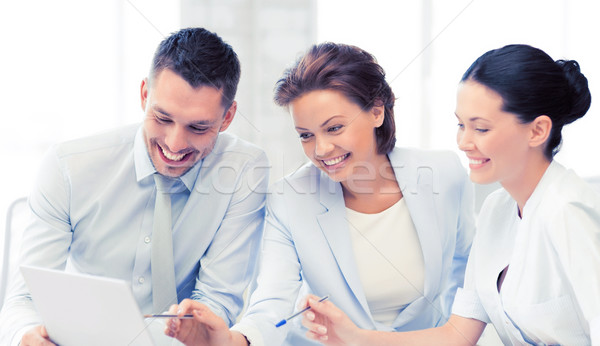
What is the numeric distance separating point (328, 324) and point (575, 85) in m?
0.71

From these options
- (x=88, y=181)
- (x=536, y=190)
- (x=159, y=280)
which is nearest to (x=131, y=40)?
(x=88, y=181)

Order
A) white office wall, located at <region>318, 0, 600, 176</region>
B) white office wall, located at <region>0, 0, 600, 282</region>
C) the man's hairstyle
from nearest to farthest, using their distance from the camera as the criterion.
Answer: the man's hairstyle → white office wall, located at <region>0, 0, 600, 282</region> → white office wall, located at <region>318, 0, 600, 176</region>

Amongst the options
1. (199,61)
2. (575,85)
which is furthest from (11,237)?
(575,85)

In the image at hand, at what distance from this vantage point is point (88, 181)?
1.40m

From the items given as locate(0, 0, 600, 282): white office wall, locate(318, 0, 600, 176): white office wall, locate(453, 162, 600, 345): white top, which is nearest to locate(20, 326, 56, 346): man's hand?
locate(453, 162, 600, 345): white top

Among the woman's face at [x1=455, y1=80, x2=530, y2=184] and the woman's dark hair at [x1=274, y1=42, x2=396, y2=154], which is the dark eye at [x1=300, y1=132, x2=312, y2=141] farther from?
the woman's face at [x1=455, y1=80, x2=530, y2=184]

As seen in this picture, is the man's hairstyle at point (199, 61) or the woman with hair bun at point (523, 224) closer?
the woman with hair bun at point (523, 224)

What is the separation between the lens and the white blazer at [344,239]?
1.39 metres

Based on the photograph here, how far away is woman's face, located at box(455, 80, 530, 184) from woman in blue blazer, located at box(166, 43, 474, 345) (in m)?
0.28

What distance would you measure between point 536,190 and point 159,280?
0.89 m

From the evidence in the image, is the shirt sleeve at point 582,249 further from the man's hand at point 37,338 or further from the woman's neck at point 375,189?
the man's hand at point 37,338

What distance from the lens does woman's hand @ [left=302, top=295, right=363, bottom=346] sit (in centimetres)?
120

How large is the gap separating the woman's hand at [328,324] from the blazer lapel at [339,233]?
0.15 metres

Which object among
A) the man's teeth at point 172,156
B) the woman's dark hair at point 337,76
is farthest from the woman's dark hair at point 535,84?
the man's teeth at point 172,156
